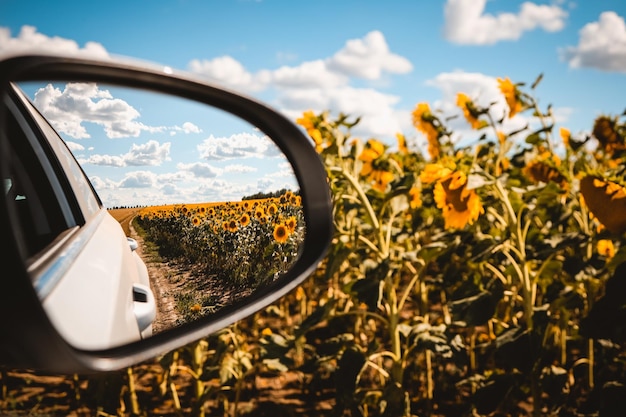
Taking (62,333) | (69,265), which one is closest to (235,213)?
(69,265)

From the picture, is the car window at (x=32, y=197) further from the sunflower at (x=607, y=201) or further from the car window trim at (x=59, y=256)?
the sunflower at (x=607, y=201)

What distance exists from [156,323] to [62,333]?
0.84 ft

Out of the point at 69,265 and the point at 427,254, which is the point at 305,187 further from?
the point at 427,254

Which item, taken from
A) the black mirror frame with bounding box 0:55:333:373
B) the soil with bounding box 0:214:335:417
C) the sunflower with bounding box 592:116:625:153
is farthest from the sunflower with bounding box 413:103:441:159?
the black mirror frame with bounding box 0:55:333:373

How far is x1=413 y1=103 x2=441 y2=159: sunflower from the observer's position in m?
4.36

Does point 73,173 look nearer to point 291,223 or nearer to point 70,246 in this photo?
point 70,246

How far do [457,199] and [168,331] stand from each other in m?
1.82

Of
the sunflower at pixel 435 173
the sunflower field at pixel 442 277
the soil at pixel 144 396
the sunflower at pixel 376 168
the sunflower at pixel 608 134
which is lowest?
the soil at pixel 144 396

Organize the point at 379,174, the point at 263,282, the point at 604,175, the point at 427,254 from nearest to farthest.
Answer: the point at 263,282, the point at 604,175, the point at 427,254, the point at 379,174

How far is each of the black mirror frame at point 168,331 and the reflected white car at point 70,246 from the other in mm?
46

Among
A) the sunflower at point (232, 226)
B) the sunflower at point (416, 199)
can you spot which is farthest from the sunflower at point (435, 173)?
the sunflower at point (232, 226)

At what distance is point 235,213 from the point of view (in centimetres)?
113

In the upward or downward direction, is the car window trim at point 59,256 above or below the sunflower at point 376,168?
below

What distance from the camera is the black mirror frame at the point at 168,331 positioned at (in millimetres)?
526
